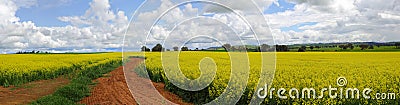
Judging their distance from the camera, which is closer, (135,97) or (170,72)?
(135,97)

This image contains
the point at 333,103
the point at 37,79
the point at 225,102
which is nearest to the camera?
the point at 333,103

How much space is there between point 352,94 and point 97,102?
23.0 ft

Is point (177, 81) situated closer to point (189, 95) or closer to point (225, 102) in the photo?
point (189, 95)

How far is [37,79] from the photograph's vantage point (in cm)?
2083

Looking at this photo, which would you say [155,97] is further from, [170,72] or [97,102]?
[170,72]

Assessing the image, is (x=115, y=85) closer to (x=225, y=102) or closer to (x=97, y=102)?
(x=97, y=102)

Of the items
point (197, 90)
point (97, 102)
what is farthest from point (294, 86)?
point (97, 102)

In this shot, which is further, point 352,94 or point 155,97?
point 155,97

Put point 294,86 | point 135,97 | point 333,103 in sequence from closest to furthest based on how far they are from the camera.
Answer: point 333,103, point 294,86, point 135,97

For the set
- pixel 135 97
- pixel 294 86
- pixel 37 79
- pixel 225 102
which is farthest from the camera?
pixel 37 79

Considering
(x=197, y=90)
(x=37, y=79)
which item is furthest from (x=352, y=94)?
(x=37, y=79)

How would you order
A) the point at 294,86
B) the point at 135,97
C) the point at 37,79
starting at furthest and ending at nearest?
the point at 37,79, the point at 135,97, the point at 294,86

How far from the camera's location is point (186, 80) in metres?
13.8

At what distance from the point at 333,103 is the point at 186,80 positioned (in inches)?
251
